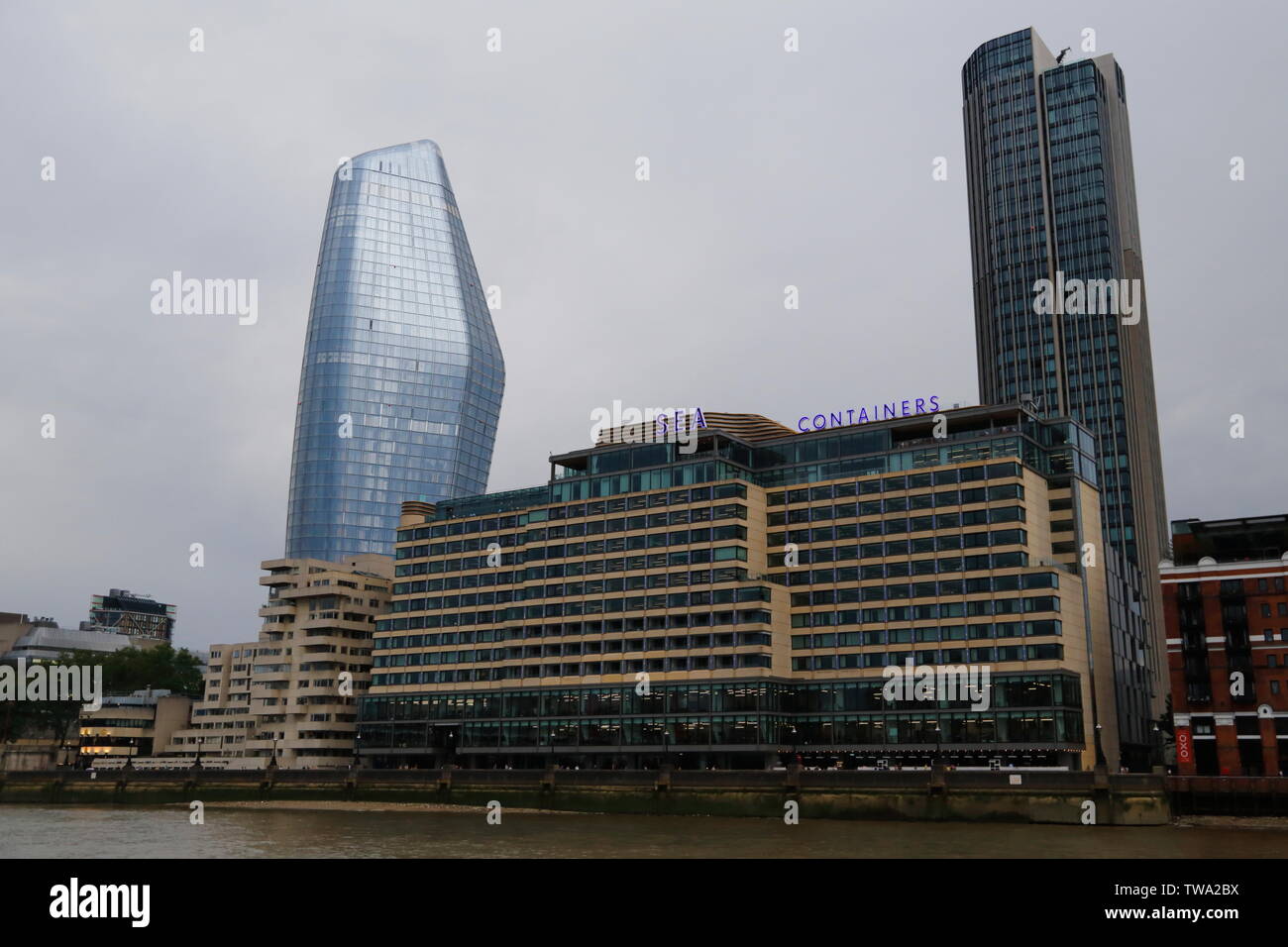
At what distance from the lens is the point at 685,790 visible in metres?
124

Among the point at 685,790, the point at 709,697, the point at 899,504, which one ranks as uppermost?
the point at 899,504

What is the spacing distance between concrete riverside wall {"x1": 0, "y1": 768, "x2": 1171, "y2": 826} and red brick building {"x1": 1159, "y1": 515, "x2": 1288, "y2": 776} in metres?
33.2

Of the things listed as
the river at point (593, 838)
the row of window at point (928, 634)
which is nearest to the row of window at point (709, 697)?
the row of window at point (928, 634)

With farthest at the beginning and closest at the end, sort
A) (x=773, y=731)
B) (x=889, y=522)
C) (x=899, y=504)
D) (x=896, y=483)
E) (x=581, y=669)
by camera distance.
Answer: (x=581, y=669)
(x=896, y=483)
(x=889, y=522)
(x=899, y=504)
(x=773, y=731)

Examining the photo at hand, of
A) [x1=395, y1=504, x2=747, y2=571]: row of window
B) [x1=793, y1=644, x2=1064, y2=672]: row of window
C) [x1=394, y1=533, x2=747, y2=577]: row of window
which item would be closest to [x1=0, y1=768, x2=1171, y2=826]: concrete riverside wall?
[x1=793, y1=644, x2=1064, y2=672]: row of window

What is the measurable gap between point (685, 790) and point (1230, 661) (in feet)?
207

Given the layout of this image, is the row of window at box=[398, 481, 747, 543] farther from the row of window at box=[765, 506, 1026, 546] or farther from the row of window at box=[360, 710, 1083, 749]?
the row of window at box=[360, 710, 1083, 749]

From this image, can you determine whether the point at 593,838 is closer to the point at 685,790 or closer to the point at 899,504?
the point at 685,790

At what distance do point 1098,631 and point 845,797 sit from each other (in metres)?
59.9

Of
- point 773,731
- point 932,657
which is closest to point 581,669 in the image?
point 773,731
